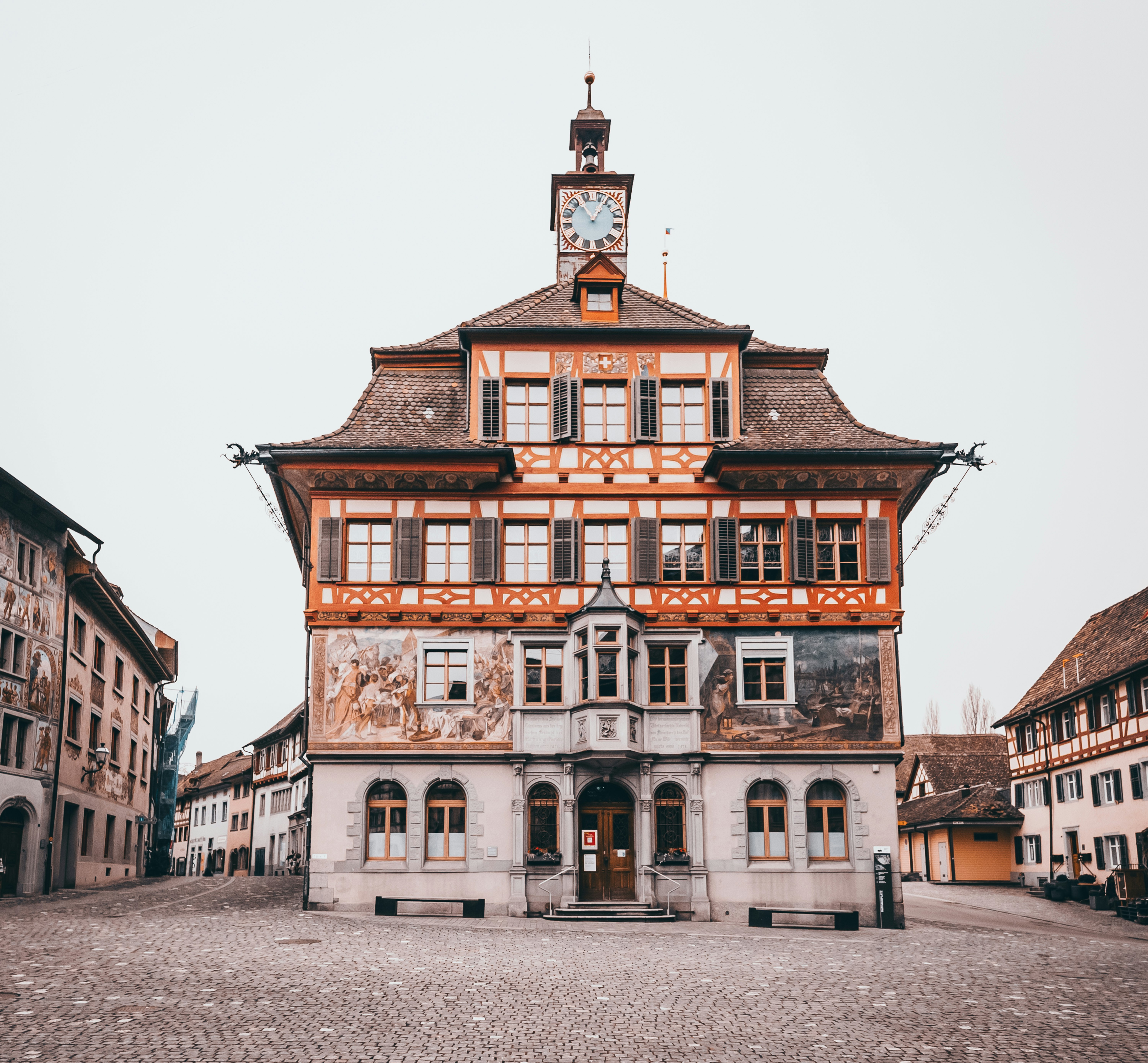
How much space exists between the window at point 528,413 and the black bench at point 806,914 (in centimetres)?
1287

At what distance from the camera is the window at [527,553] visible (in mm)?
32438

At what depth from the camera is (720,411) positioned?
3356 centimetres

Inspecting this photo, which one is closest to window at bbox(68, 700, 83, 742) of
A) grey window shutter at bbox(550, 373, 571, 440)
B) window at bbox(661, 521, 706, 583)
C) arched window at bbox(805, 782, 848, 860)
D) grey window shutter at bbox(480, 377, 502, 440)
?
grey window shutter at bbox(480, 377, 502, 440)

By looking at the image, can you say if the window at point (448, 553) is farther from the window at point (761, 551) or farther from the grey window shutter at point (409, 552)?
the window at point (761, 551)

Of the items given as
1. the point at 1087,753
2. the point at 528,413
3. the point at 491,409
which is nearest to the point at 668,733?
the point at 528,413

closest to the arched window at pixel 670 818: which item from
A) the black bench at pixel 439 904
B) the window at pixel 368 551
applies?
the black bench at pixel 439 904

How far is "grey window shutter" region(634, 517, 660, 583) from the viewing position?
A: 1272 inches

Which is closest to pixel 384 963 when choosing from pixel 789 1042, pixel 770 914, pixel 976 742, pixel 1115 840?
pixel 789 1042

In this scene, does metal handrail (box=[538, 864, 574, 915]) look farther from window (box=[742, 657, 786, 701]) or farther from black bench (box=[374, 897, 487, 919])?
window (box=[742, 657, 786, 701])

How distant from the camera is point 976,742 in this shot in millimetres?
78625

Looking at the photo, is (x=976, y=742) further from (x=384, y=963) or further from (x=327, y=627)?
(x=384, y=963)

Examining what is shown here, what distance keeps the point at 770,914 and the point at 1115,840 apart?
23.8 m

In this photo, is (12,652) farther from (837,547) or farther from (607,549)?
(837,547)

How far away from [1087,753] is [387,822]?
3013cm
